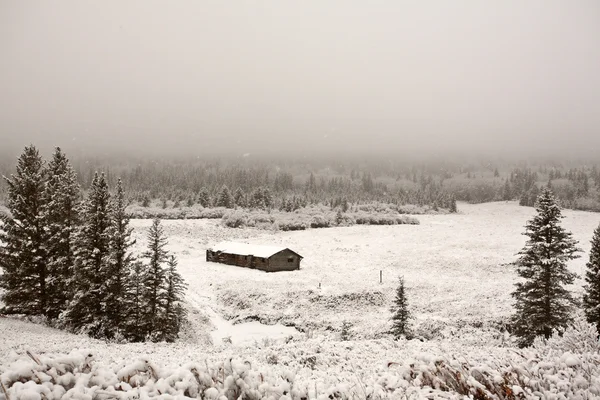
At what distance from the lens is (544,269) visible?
2336 centimetres

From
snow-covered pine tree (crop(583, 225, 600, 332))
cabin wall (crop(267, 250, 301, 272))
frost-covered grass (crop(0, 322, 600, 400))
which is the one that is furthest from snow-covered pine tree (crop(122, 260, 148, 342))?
cabin wall (crop(267, 250, 301, 272))

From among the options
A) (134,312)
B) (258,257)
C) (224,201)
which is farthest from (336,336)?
(224,201)

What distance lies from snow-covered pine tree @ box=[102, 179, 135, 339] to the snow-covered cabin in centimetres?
3199

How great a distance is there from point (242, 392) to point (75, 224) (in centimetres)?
2311

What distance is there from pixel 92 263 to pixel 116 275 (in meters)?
1.57

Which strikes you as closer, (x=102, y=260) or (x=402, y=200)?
(x=102, y=260)

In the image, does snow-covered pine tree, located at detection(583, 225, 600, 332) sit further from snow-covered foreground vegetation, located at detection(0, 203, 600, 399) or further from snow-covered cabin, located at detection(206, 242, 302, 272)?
snow-covered cabin, located at detection(206, 242, 302, 272)

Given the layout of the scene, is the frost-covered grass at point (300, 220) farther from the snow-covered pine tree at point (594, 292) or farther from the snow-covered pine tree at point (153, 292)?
the snow-covered pine tree at point (594, 292)

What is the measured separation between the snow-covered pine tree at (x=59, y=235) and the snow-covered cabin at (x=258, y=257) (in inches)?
1268

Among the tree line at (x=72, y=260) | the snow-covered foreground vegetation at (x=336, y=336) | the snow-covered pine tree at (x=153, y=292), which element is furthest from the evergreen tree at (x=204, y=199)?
the snow-covered pine tree at (x=153, y=292)

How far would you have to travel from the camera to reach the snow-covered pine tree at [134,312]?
928 inches

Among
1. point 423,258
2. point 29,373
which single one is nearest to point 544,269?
point 29,373

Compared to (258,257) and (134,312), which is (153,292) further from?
(258,257)

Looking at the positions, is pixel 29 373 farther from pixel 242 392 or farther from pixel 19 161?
pixel 19 161
